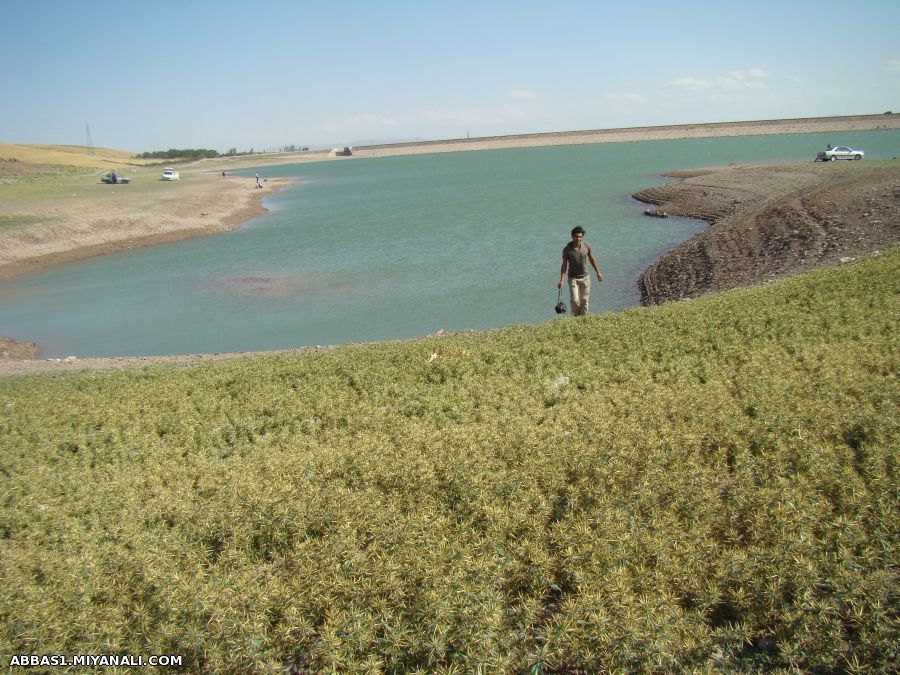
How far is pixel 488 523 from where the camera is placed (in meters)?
5.39

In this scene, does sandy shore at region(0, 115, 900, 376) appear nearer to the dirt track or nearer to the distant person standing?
the dirt track

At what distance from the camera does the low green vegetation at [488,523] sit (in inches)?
164

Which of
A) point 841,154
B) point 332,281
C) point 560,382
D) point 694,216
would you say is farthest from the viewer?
point 841,154

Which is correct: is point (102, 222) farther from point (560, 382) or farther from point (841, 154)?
point (841, 154)

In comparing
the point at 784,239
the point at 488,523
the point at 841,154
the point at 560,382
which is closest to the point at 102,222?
the point at 784,239

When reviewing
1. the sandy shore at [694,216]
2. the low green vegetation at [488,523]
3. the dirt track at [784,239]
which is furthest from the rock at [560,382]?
the dirt track at [784,239]

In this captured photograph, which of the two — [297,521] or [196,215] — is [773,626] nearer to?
[297,521]

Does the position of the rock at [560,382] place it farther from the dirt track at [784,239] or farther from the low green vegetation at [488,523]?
the dirt track at [784,239]

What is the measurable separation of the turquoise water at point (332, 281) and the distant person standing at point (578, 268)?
588cm

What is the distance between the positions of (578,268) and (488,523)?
1025cm

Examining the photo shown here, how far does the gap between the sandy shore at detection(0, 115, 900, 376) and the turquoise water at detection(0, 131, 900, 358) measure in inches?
85.1

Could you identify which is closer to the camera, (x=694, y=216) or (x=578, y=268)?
Answer: (x=578, y=268)

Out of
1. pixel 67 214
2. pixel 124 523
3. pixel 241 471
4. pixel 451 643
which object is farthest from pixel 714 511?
pixel 67 214

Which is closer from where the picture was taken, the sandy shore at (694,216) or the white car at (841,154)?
the sandy shore at (694,216)
